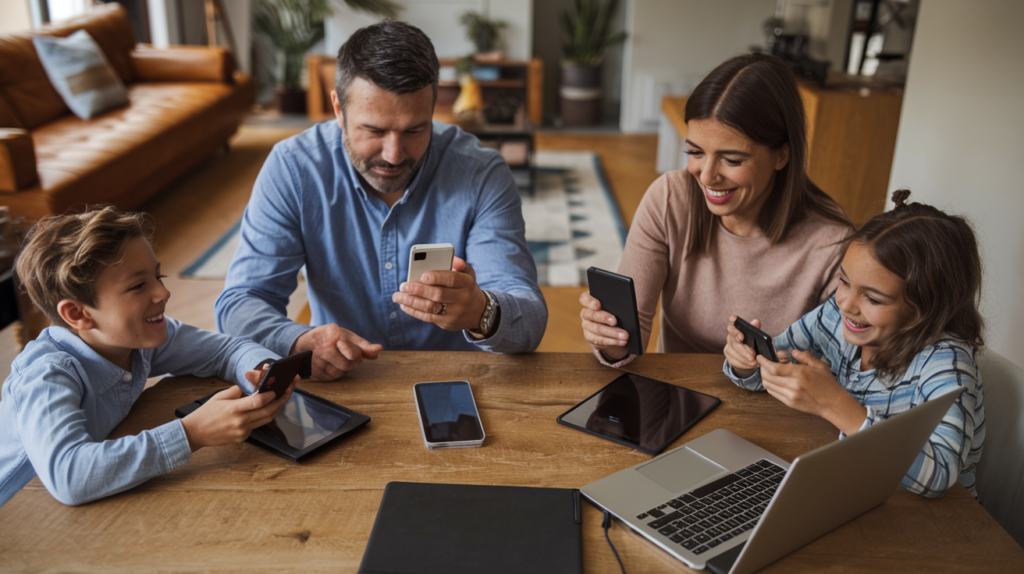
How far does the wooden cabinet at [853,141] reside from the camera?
11.9 ft

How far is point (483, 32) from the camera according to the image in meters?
6.24

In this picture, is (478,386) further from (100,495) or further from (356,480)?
(100,495)

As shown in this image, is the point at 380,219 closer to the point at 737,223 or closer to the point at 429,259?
the point at 429,259

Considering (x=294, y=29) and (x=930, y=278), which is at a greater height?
(x=294, y=29)

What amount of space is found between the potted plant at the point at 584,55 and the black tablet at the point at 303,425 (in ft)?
18.3

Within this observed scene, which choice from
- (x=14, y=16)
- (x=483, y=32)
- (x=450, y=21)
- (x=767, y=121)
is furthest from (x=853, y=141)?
(x=14, y=16)

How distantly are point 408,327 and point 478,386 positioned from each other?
1.42 feet

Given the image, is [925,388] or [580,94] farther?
[580,94]

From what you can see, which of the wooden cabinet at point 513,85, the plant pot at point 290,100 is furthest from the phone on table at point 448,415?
the plant pot at point 290,100

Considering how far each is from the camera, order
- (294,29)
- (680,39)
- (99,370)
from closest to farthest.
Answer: (99,370) → (680,39) → (294,29)

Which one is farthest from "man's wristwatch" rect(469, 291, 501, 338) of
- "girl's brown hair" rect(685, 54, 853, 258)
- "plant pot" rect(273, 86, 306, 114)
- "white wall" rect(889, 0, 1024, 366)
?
"plant pot" rect(273, 86, 306, 114)

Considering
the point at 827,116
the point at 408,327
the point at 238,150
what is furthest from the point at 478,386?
the point at 238,150

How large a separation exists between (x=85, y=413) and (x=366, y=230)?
26.6 inches

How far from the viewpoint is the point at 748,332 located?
3.76ft
